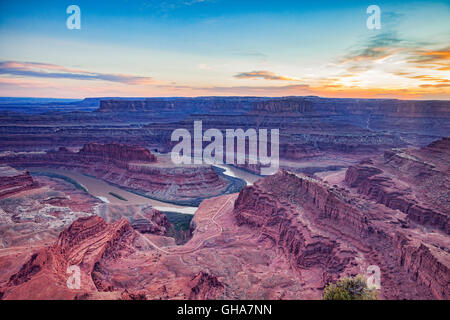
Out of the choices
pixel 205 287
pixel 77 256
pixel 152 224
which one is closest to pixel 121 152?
pixel 152 224

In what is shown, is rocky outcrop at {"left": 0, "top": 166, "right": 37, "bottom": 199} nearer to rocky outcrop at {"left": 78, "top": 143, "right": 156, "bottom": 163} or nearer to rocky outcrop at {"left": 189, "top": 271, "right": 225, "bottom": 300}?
rocky outcrop at {"left": 78, "top": 143, "right": 156, "bottom": 163}

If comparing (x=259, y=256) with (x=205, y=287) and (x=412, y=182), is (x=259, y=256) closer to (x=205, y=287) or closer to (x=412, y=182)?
(x=205, y=287)

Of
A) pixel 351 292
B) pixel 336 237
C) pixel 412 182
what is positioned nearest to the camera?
pixel 351 292

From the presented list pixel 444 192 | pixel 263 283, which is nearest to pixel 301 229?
pixel 263 283

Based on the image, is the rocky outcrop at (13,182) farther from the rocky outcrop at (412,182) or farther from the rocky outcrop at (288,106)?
the rocky outcrop at (288,106)
